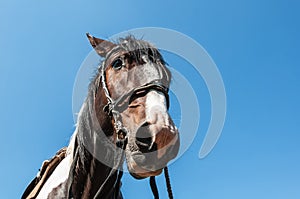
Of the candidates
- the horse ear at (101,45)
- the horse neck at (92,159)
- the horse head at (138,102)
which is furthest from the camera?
the horse ear at (101,45)

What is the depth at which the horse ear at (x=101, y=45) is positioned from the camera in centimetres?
487

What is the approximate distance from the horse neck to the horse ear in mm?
570

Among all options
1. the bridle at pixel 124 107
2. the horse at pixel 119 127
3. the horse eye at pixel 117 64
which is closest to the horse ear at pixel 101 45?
the horse at pixel 119 127

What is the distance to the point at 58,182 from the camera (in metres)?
4.93

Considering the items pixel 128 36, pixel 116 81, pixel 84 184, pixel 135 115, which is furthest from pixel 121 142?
pixel 128 36

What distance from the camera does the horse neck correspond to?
445 cm

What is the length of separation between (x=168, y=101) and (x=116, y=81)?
0.59 m

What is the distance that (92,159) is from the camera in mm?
4562

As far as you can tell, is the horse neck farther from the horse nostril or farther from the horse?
the horse nostril

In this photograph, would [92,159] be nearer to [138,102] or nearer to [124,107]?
[124,107]

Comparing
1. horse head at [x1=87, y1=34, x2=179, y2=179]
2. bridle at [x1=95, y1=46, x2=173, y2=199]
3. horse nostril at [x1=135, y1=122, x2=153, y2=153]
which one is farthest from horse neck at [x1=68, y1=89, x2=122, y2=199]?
horse nostril at [x1=135, y1=122, x2=153, y2=153]

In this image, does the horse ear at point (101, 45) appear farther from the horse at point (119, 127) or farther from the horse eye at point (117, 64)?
the horse eye at point (117, 64)

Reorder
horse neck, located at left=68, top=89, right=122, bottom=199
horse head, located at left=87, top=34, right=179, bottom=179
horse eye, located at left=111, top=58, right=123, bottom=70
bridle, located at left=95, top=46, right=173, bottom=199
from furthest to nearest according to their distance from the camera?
1. horse neck, located at left=68, top=89, right=122, bottom=199
2. horse eye, located at left=111, top=58, right=123, bottom=70
3. bridle, located at left=95, top=46, right=173, bottom=199
4. horse head, located at left=87, top=34, right=179, bottom=179

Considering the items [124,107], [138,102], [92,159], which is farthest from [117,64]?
[92,159]
